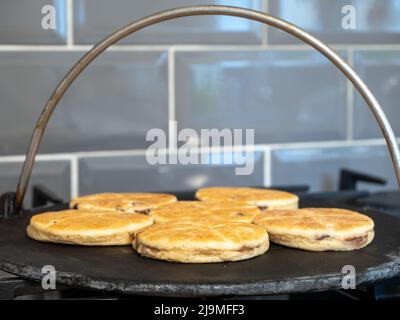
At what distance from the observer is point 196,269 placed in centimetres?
85

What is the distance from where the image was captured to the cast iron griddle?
2.60 feet

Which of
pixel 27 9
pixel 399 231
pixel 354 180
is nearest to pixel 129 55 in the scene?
pixel 27 9

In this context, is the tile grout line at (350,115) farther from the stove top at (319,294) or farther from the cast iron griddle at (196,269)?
the cast iron griddle at (196,269)

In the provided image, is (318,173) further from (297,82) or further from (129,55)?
(129,55)

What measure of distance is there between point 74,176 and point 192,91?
1.07 feet

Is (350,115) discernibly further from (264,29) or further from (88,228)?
(88,228)

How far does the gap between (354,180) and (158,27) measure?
0.58 meters

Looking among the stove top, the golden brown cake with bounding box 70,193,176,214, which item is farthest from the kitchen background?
the golden brown cake with bounding box 70,193,176,214

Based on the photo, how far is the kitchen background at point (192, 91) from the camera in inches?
58.7

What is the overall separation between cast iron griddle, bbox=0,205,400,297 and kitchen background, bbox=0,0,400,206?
57 centimetres

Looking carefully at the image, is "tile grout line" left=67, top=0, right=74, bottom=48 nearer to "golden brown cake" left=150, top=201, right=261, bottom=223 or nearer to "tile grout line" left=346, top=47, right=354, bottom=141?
"golden brown cake" left=150, top=201, right=261, bottom=223

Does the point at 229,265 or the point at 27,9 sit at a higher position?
the point at 27,9

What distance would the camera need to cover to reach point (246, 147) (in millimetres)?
1674

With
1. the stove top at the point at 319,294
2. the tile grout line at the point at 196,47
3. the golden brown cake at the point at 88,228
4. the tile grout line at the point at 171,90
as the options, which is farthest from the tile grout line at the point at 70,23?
the golden brown cake at the point at 88,228
